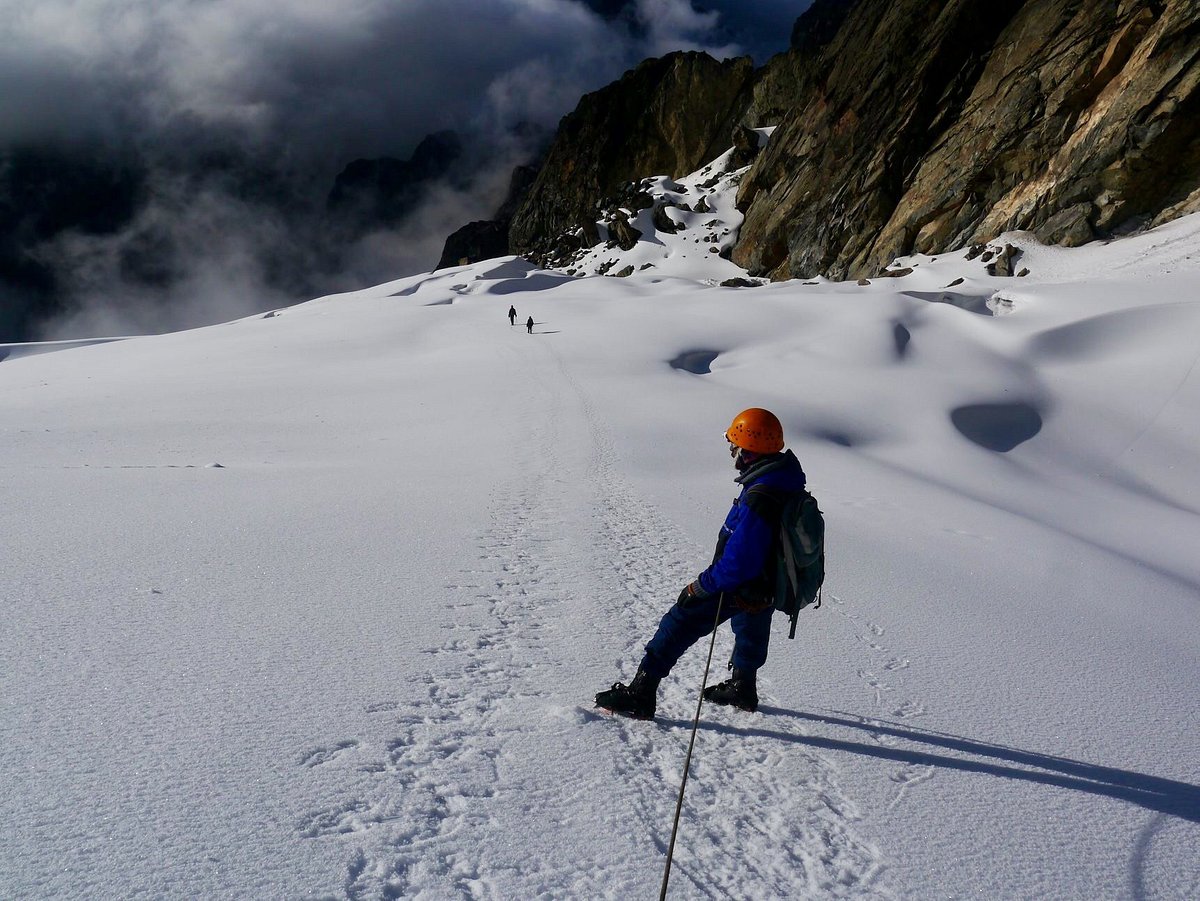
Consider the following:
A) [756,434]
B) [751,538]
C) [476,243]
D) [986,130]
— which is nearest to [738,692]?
[751,538]

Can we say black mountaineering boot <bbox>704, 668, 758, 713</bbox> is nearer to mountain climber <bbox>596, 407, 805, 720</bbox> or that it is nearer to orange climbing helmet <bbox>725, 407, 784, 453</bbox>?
mountain climber <bbox>596, 407, 805, 720</bbox>

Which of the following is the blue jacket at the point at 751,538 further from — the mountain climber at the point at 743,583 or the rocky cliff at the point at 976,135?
the rocky cliff at the point at 976,135

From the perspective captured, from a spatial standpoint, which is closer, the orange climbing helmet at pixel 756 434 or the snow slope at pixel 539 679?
the snow slope at pixel 539 679

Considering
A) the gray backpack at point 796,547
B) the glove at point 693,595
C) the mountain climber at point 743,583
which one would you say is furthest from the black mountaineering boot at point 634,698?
the gray backpack at point 796,547

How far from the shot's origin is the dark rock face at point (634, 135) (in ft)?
334

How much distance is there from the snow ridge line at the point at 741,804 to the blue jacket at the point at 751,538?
765 mm

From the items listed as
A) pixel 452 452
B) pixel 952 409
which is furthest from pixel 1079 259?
pixel 452 452

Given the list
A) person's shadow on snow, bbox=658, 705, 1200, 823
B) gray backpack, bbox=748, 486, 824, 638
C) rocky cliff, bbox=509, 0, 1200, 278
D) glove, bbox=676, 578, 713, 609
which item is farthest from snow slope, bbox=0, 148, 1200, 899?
rocky cliff, bbox=509, 0, 1200, 278

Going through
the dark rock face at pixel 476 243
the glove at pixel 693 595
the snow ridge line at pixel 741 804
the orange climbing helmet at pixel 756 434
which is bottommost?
the snow ridge line at pixel 741 804

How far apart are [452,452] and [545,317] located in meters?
21.8

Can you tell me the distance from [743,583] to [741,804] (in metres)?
1.00

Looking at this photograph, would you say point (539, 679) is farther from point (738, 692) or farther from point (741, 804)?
point (741, 804)

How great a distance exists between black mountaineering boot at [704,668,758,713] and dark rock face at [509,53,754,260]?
92093mm

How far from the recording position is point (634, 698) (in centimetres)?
350
